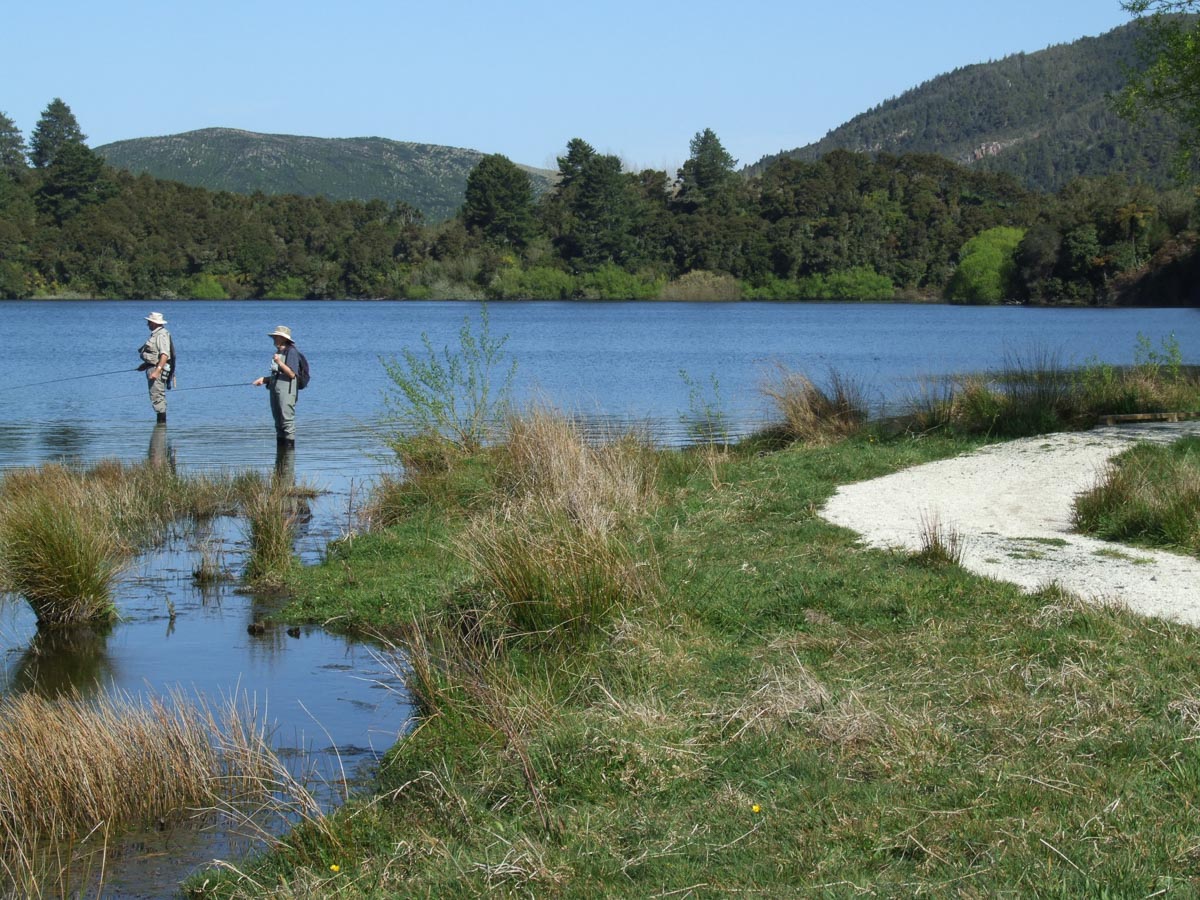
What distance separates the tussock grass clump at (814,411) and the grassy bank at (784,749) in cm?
719

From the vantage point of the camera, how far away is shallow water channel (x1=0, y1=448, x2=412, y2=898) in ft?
18.5

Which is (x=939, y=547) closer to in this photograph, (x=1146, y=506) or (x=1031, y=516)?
(x=1146, y=506)

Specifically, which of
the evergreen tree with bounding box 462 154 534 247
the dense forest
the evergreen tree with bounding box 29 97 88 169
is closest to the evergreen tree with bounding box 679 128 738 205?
the dense forest

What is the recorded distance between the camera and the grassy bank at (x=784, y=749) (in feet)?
14.1

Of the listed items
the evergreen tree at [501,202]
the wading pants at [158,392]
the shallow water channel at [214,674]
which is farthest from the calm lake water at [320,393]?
the evergreen tree at [501,202]

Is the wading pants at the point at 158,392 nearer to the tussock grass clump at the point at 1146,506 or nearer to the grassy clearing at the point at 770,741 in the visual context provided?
the grassy clearing at the point at 770,741

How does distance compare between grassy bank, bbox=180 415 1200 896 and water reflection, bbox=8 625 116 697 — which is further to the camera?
water reflection, bbox=8 625 116 697

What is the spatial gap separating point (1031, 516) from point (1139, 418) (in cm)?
576

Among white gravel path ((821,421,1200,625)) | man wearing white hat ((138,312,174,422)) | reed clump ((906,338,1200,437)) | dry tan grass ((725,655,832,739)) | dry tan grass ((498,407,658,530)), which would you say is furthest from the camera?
man wearing white hat ((138,312,174,422))

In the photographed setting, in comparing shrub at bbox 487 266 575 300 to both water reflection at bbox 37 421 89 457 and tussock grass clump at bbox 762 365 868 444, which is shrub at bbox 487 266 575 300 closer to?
water reflection at bbox 37 421 89 457

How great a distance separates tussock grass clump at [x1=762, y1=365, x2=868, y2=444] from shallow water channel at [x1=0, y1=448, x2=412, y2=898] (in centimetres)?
702

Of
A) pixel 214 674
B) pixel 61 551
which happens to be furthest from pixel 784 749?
pixel 61 551

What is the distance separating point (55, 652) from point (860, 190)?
107413mm

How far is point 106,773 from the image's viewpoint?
5.79m
